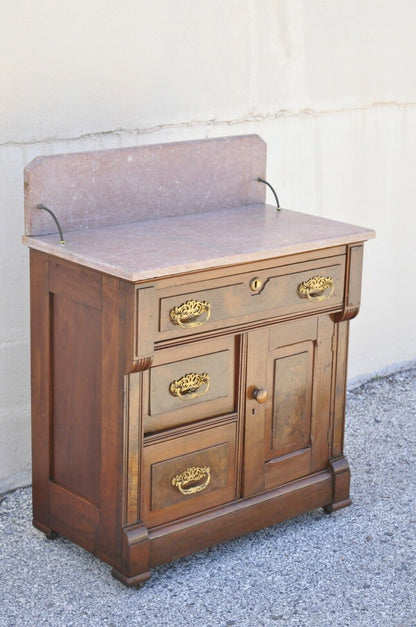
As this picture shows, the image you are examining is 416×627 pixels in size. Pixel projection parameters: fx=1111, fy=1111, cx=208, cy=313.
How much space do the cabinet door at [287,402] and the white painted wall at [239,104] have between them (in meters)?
0.82

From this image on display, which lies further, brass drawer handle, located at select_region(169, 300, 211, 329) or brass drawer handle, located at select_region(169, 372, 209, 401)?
brass drawer handle, located at select_region(169, 372, 209, 401)

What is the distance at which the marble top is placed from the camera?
297cm

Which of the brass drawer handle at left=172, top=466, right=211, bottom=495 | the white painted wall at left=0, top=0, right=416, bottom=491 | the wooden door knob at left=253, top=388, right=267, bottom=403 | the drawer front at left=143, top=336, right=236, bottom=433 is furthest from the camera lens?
the white painted wall at left=0, top=0, right=416, bottom=491

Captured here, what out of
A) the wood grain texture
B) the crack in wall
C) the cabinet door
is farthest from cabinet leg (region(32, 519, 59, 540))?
the crack in wall

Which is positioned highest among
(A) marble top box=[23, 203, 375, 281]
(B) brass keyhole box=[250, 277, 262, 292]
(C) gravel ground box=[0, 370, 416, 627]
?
(A) marble top box=[23, 203, 375, 281]

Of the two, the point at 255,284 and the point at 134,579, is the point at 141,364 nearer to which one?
the point at 255,284

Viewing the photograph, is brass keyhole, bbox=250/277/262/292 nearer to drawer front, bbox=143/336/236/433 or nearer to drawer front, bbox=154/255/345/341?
drawer front, bbox=154/255/345/341

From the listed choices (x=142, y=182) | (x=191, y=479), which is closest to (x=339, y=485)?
(x=191, y=479)

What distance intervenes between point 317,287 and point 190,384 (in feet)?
1.70

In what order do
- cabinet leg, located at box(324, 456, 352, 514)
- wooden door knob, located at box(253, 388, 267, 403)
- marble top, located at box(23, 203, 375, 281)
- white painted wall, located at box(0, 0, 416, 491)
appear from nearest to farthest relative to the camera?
marble top, located at box(23, 203, 375, 281), wooden door knob, located at box(253, 388, 267, 403), white painted wall, located at box(0, 0, 416, 491), cabinet leg, located at box(324, 456, 352, 514)

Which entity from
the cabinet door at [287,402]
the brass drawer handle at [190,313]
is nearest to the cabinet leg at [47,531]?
the cabinet door at [287,402]

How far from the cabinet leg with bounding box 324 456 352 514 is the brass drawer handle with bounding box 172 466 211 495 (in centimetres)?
53

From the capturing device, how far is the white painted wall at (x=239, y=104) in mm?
3494

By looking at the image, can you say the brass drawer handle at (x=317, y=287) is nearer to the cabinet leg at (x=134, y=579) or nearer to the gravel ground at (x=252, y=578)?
the gravel ground at (x=252, y=578)
